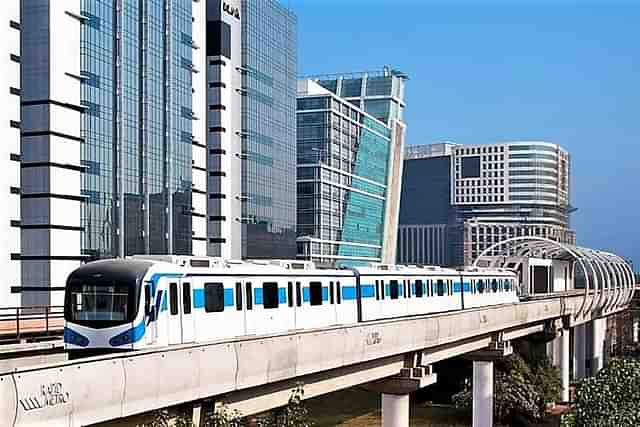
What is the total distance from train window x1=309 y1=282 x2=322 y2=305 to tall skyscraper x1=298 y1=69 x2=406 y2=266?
89127mm

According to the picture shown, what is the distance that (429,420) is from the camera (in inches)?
2724

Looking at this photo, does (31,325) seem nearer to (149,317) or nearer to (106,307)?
(106,307)

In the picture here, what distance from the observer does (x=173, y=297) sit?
86.9 feet

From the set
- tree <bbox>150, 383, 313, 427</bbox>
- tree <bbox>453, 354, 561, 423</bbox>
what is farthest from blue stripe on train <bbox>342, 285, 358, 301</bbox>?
tree <bbox>453, 354, 561, 423</bbox>

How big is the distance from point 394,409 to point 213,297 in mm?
16785

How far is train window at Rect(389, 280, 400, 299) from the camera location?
44456mm

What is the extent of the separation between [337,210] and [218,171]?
5965 centimetres

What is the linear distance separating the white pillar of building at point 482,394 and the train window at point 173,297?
125 ft

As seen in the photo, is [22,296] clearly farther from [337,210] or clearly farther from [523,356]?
[337,210]

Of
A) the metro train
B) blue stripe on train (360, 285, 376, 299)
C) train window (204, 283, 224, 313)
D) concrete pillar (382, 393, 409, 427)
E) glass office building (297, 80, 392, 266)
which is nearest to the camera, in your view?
the metro train

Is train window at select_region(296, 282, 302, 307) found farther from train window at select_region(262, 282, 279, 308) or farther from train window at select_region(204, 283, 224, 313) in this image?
train window at select_region(204, 283, 224, 313)

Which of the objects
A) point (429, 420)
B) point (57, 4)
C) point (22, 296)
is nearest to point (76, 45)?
point (57, 4)

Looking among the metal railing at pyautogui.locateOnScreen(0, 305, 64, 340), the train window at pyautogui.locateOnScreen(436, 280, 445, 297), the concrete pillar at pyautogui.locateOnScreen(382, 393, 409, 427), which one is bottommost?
the concrete pillar at pyautogui.locateOnScreen(382, 393, 409, 427)

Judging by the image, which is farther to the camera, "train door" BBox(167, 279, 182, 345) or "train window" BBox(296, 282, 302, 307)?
"train window" BBox(296, 282, 302, 307)
